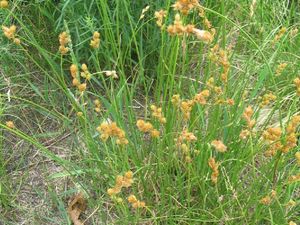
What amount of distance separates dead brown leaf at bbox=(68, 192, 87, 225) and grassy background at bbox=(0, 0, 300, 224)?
23mm

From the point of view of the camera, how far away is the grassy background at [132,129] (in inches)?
54.2

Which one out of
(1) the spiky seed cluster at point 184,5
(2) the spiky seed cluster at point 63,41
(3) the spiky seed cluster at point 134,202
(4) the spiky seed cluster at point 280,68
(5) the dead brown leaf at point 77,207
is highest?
(1) the spiky seed cluster at point 184,5

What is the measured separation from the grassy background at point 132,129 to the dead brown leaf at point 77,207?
0.08ft

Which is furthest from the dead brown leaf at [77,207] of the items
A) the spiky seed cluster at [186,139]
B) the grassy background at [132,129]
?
the spiky seed cluster at [186,139]

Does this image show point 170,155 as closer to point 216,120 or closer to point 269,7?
point 216,120

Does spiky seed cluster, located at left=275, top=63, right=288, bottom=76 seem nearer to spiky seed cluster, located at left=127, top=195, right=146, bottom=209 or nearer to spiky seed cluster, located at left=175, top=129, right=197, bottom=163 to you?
spiky seed cluster, located at left=175, top=129, right=197, bottom=163

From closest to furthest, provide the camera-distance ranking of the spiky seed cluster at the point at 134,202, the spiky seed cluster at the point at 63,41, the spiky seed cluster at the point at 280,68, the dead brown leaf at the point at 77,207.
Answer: the spiky seed cluster at the point at 134,202 → the spiky seed cluster at the point at 63,41 → the spiky seed cluster at the point at 280,68 → the dead brown leaf at the point at 77,207

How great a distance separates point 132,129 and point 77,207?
33cm

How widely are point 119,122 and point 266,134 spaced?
527 millimetres

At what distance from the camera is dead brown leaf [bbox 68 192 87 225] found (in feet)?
5.17

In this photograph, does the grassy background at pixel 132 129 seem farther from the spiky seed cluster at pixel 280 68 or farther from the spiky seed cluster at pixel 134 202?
the spiky seed cluster at pixel 134 202

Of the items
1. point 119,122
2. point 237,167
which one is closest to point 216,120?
point 237,167

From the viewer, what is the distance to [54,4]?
183 cm

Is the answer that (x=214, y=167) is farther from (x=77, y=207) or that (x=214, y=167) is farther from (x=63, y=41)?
(x=77, y=207)
